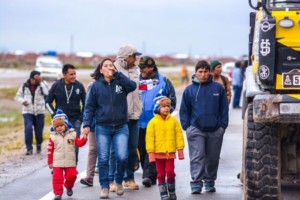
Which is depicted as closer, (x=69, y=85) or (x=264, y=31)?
(x=264, y=31)

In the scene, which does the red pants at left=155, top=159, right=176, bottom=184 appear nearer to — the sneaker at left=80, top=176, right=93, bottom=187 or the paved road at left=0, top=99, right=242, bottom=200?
the paved road at left=0, top=99, right=242, bottom=200

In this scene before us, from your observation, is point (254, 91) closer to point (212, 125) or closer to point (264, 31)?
point (264, 31)

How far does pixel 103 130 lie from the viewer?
1323 cm

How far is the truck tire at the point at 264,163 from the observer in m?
11.1

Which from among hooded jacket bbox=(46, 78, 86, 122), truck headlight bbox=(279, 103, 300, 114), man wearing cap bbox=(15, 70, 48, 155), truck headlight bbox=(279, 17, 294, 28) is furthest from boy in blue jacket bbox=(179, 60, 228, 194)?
man wearing cap bbox=(15, 70, 48, 155)

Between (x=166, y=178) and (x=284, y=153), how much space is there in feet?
6.78

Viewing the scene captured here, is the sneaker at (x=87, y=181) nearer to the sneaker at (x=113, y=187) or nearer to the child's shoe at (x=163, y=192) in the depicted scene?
the sneaker at (x=113, y=187)

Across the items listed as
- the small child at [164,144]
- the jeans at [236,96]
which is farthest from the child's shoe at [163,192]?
the jeans at [236,96]

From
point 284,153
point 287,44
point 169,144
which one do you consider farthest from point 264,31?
point 169,144

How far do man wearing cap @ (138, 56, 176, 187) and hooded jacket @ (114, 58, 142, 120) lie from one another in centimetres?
25

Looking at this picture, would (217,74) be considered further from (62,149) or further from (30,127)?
(62,149)

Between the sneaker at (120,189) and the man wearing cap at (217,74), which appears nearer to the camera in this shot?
the sneaker at (120,189)

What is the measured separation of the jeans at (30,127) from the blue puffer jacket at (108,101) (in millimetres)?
6336

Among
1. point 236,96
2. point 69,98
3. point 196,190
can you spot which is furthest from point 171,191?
point 236,96
